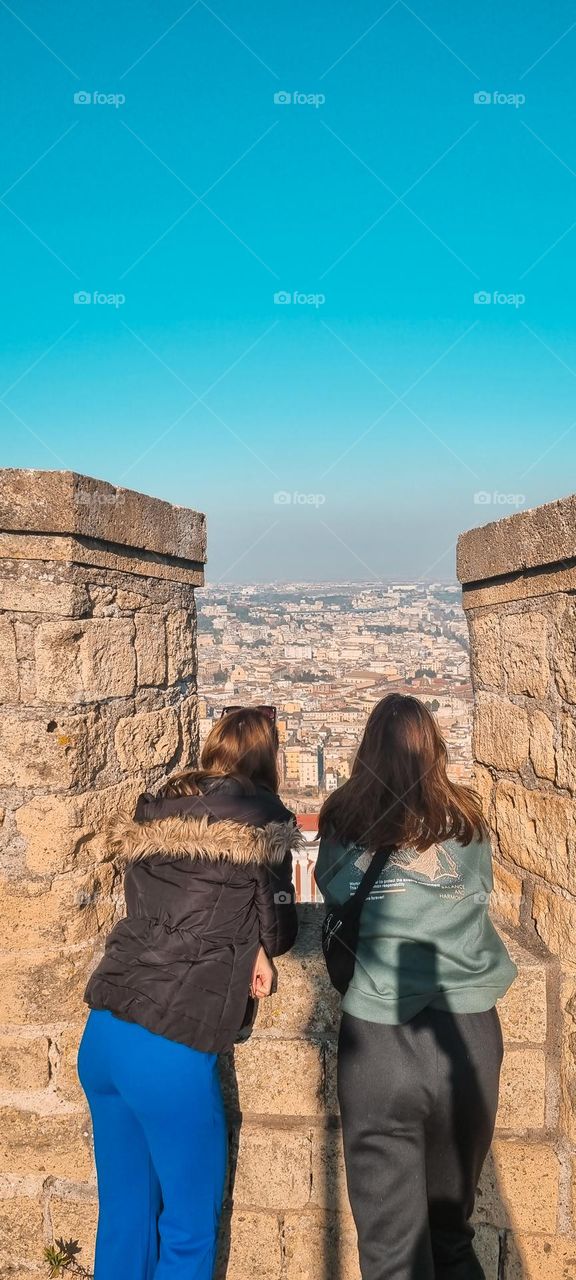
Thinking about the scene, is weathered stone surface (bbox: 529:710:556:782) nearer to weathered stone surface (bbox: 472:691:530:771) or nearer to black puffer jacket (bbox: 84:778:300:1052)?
weathered stone surface (bbox: 472:691:530:771)

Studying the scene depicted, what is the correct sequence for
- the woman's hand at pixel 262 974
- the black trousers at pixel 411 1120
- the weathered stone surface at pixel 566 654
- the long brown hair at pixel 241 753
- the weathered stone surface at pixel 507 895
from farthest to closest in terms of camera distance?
the weathered stone surface at pixel 507 895
the weathered stone surface at pixel 566 654
the long brown hair at pixel 241 753
the woman's hand at pixel 262 974
the black trousers at pixel 411 1120

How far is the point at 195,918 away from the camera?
2127 mm

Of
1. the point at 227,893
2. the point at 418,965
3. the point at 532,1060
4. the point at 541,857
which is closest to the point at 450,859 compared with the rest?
the point at 418,965

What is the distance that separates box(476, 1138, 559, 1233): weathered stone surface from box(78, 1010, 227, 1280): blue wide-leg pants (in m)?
0.96

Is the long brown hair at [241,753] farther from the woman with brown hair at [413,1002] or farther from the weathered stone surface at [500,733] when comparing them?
the weathered stone surface at [500,733]

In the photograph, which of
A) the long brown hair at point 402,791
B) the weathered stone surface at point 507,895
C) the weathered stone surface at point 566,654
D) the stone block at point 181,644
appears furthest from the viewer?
the stone block at point 181,644

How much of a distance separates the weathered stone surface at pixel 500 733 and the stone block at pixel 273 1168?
1446 millimetres

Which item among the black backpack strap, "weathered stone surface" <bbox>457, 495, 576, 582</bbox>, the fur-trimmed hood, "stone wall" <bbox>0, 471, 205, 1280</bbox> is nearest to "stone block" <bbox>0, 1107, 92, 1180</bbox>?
"stone wall" <bbox>0, 471, 205, 1280</bbox>

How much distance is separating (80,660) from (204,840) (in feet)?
3.31

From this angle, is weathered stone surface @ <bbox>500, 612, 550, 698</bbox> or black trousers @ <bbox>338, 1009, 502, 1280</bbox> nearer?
black trousers @ <bbox>338, 1009, 502, 1280</bbox>

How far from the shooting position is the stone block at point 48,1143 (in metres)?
2.80

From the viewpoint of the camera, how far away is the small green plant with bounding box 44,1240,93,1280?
279cm

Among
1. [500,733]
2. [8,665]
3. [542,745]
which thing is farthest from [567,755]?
[8,665]

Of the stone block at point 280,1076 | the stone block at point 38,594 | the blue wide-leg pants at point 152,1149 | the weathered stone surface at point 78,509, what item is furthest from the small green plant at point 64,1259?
the weathered stone surface at point 78,509
